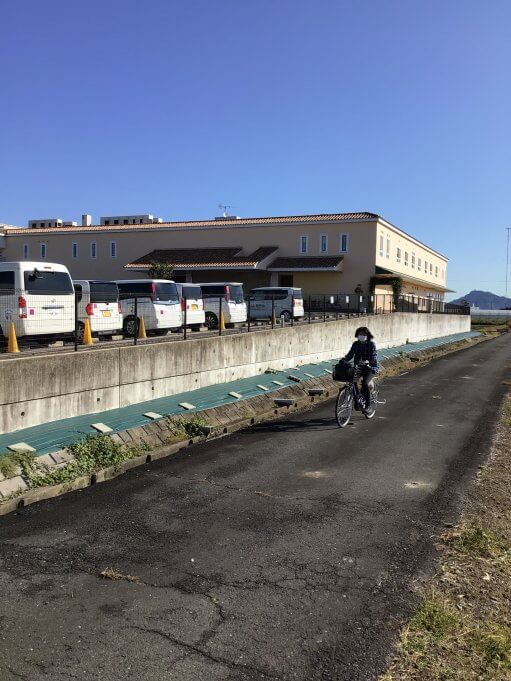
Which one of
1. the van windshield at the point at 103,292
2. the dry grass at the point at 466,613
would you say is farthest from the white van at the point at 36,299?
the dry grass at the point at 466,613

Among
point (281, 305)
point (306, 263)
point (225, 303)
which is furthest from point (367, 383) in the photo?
point (306, 263)

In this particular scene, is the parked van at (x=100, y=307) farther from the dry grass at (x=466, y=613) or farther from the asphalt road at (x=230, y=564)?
the dry grass at (x=466, y=613)

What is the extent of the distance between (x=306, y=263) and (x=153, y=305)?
93.9 ft

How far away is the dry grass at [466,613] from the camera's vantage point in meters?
3.88

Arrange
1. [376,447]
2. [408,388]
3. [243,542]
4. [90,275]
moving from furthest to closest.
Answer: [90,275]
[408,388]
[376,447]
[243,542]

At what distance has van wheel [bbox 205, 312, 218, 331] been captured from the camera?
23.1m

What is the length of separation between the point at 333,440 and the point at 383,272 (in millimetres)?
36754

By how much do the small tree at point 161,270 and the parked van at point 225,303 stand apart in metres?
22.5

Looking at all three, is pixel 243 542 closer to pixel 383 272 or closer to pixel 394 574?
pixel 394 574

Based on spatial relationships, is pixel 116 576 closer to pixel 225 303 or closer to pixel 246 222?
pixel 225 303

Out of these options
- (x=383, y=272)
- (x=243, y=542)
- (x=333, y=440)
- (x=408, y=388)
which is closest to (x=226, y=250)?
(x=383, y=272)

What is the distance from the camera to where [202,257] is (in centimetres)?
4822

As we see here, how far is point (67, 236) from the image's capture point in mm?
54219

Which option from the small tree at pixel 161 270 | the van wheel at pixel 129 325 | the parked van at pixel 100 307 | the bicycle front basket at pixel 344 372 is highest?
the small tree at pixel 161 270
